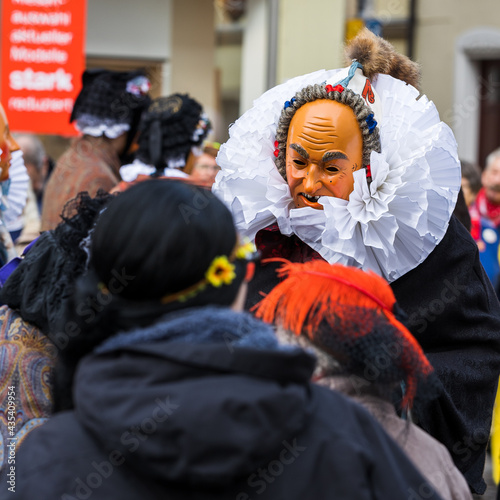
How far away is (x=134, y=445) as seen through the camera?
133 cm

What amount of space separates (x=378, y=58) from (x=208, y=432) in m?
1.69

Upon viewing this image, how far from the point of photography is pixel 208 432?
1.30 metres

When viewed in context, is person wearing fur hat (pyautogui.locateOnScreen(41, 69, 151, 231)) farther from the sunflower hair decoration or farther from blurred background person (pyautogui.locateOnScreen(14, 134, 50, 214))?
the sunflower hair decoration

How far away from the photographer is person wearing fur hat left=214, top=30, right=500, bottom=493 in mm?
2459

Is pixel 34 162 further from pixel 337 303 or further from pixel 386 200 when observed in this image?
pixel 337 303

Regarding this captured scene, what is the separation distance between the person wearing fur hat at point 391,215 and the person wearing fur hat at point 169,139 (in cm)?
154

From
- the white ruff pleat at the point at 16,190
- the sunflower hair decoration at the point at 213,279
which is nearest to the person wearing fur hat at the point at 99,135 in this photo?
the white ruff pleat at the point at 16,190

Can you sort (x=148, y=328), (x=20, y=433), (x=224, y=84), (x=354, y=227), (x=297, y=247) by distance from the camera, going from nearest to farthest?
(x=148, y=328) < (x=20, y=433) < (x=354, y=227) < (x=297, y=247) < (x=224, y=84)

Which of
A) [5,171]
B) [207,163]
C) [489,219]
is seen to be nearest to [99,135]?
[5,171]

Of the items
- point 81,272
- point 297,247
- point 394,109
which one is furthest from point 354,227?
point 81,272

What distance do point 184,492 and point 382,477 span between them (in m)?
0.32

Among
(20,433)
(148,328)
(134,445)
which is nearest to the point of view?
(134,445)

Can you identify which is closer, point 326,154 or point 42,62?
point 326,154

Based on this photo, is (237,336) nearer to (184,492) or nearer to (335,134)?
(184,492)
